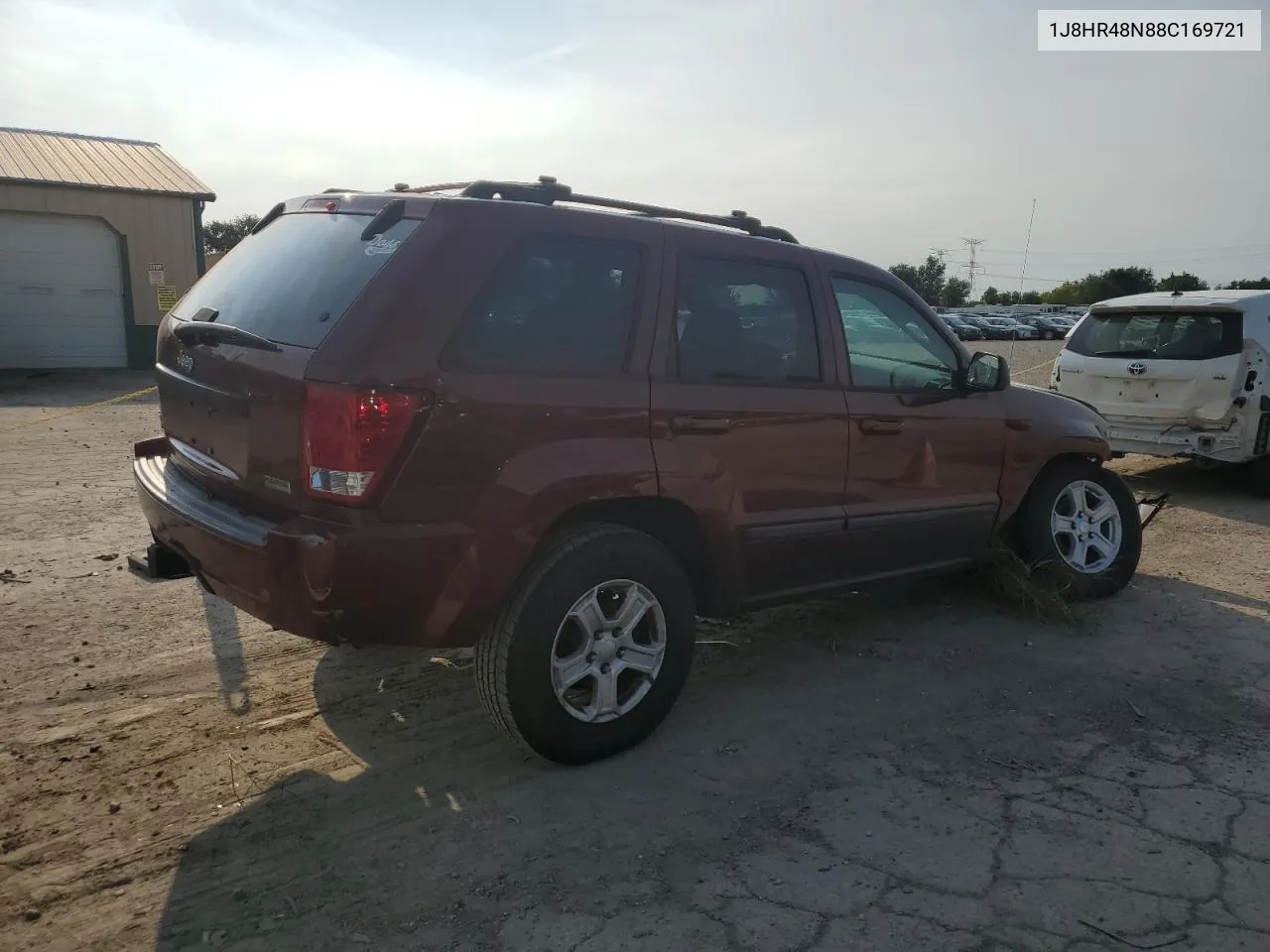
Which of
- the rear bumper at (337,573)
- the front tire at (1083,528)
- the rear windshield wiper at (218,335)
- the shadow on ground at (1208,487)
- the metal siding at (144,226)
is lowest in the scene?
the shadow on ground at (1208,487)

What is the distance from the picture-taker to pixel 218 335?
3.24 metres

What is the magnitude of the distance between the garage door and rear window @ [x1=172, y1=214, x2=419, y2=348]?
16462 millimetres

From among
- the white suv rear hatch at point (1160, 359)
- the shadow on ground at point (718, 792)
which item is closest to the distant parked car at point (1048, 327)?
the white suv rear hatch at point (1160, 359)

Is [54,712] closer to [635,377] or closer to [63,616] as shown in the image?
[63,616]

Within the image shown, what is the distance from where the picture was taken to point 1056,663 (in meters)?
4.52

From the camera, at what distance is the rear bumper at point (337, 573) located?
9.37 ft

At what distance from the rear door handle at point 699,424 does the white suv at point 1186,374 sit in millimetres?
6057

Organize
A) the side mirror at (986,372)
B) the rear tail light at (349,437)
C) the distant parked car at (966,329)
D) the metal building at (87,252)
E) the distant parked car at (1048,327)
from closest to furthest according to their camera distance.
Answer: the rear tail light at (349,437) → the side mirror at (986,372) → the metal building at (87,252) → the distant parked car at (966,329) → the distant parked car at (1048,327)

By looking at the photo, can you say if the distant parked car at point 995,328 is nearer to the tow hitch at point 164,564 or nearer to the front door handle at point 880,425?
the front door handle at point 880,425

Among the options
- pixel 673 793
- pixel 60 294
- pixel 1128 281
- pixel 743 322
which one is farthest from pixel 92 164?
pixel 1128 281

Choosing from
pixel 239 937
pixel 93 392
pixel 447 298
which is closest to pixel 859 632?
pixel 447 298

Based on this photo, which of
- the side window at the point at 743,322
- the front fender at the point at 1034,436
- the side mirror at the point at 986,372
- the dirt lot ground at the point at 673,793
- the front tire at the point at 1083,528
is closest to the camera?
the dirt lot ground at the point at 673,793

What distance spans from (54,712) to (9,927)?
1.34 meters

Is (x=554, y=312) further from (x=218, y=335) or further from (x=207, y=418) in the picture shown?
(x=207, y=418)
